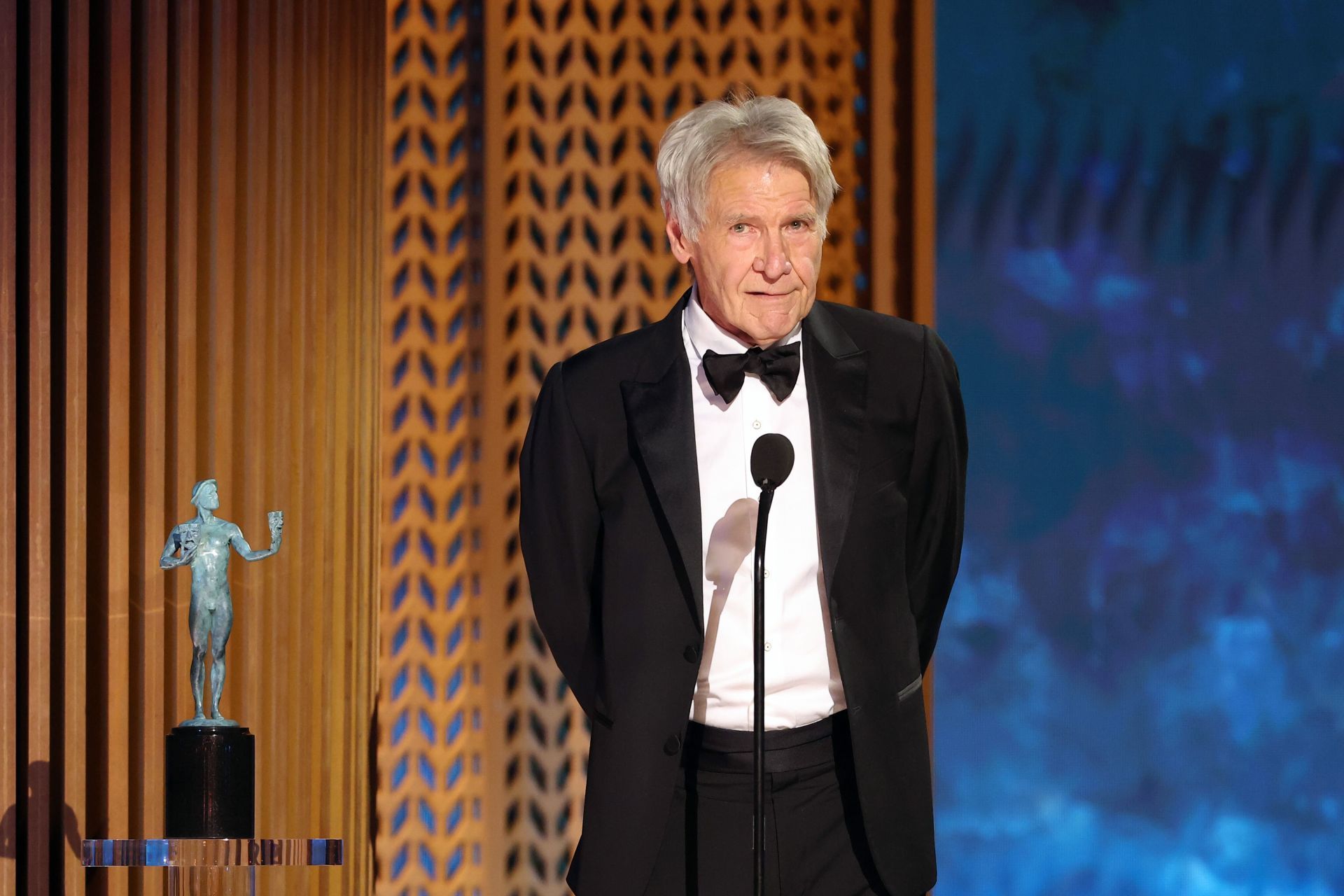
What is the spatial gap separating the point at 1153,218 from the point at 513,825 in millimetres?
2285

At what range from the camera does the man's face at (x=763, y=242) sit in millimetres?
1703

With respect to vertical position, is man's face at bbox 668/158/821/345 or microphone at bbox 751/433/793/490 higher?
man's face at bbox 668/158/821/345

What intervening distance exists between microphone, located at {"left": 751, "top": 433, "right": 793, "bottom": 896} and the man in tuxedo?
158 mm

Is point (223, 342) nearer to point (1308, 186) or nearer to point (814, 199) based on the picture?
point (814, 199)

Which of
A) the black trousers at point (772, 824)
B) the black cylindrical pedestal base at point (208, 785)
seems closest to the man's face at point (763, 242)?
the black trousers at point (772, 824)

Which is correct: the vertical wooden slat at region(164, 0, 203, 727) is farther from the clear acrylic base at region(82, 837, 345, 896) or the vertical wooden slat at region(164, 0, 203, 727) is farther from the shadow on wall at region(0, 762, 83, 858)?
the clear acrylic base at region(82, 837, 345, 896)

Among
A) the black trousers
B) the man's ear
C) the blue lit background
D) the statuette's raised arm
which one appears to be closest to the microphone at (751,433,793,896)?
the black trousers

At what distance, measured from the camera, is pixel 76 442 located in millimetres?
3309

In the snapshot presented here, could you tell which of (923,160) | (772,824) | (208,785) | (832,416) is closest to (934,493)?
(832,416)

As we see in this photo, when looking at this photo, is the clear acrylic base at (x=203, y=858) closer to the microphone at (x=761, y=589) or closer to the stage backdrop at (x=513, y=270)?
the stage backdrop at (x=513, y=270)

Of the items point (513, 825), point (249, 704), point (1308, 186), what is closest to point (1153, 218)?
point (1308, 186)

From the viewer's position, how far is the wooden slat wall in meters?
3.27

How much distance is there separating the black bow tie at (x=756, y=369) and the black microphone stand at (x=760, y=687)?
1.06 ft

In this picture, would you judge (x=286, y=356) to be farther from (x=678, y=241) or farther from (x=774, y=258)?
(x=774, y=258)
